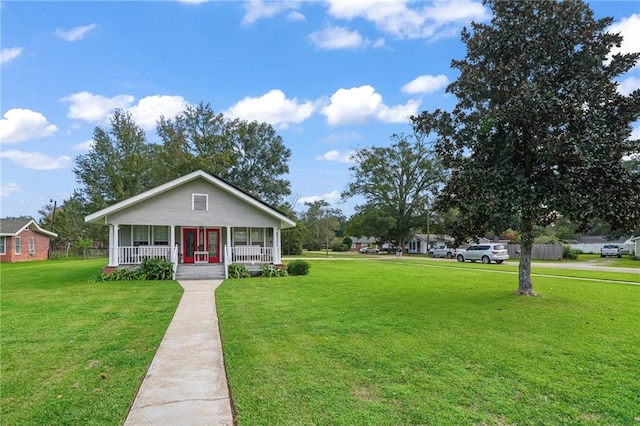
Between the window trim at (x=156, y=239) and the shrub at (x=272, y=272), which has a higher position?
the window trim at (x=156, y=239)

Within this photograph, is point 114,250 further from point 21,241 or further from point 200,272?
point 21,241

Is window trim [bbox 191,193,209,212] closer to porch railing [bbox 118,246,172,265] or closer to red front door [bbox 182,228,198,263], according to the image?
red front door [bbox 182,228,198,263]

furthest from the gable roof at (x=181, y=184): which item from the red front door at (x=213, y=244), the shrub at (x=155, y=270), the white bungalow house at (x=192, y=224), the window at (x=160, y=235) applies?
the shrub at (x=155, y=270)

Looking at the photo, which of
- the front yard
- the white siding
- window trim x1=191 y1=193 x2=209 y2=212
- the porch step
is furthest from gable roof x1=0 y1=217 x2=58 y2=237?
the front yard

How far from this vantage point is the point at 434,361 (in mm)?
5270

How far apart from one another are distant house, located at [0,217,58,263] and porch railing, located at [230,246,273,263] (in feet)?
81.6

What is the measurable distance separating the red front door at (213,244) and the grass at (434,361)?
10.3 metres

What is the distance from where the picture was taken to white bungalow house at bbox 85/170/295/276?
1800cm

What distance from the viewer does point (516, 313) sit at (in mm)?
8578

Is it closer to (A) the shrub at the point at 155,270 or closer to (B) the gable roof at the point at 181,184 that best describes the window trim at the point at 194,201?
(B) the gable roof at the point at 181,184

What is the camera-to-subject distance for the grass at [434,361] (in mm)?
3785

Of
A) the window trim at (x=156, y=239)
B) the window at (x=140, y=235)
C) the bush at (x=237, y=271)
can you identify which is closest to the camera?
the bush at (x=237, y=271)

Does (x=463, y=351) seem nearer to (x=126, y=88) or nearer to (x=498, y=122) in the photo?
(x=498, y=122)

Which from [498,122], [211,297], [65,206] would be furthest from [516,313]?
[65,206]
